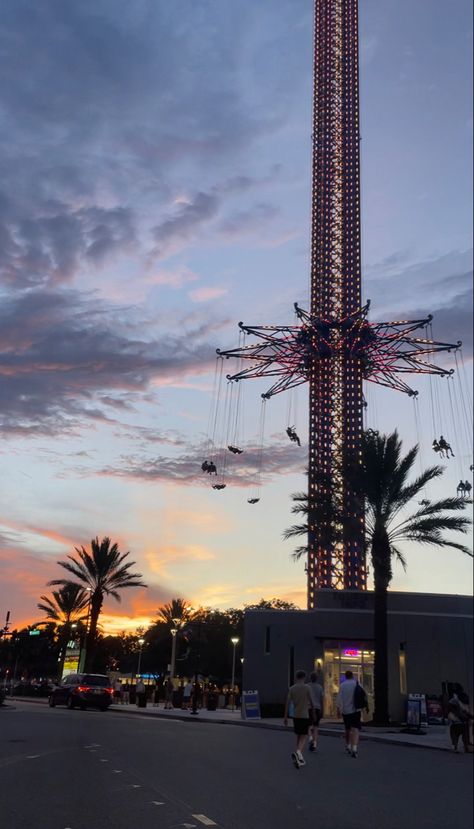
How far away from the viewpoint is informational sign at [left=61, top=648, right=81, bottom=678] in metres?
52.4

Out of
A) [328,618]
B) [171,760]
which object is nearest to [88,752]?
[171,760]

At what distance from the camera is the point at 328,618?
108 feet

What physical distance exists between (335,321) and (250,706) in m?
26.0

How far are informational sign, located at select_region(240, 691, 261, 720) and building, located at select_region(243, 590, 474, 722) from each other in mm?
4318

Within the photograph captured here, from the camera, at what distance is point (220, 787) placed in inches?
356

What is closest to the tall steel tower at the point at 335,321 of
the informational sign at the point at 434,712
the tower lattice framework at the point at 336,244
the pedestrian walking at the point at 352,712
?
the tower lattice framework at the point at 336,244

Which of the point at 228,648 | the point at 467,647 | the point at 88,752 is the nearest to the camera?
the point at 467,647

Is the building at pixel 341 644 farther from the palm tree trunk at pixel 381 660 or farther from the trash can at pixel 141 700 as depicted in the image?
the trash can at pixel 141 700

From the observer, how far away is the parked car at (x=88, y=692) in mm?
30859

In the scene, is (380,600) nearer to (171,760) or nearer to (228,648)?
(171,760)

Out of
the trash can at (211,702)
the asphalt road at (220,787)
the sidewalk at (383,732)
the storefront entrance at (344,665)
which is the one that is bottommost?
the asphalt road at (220,787)

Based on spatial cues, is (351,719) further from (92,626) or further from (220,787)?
(92,626)

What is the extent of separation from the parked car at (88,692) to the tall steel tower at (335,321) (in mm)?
11222

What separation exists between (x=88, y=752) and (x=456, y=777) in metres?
10.2
